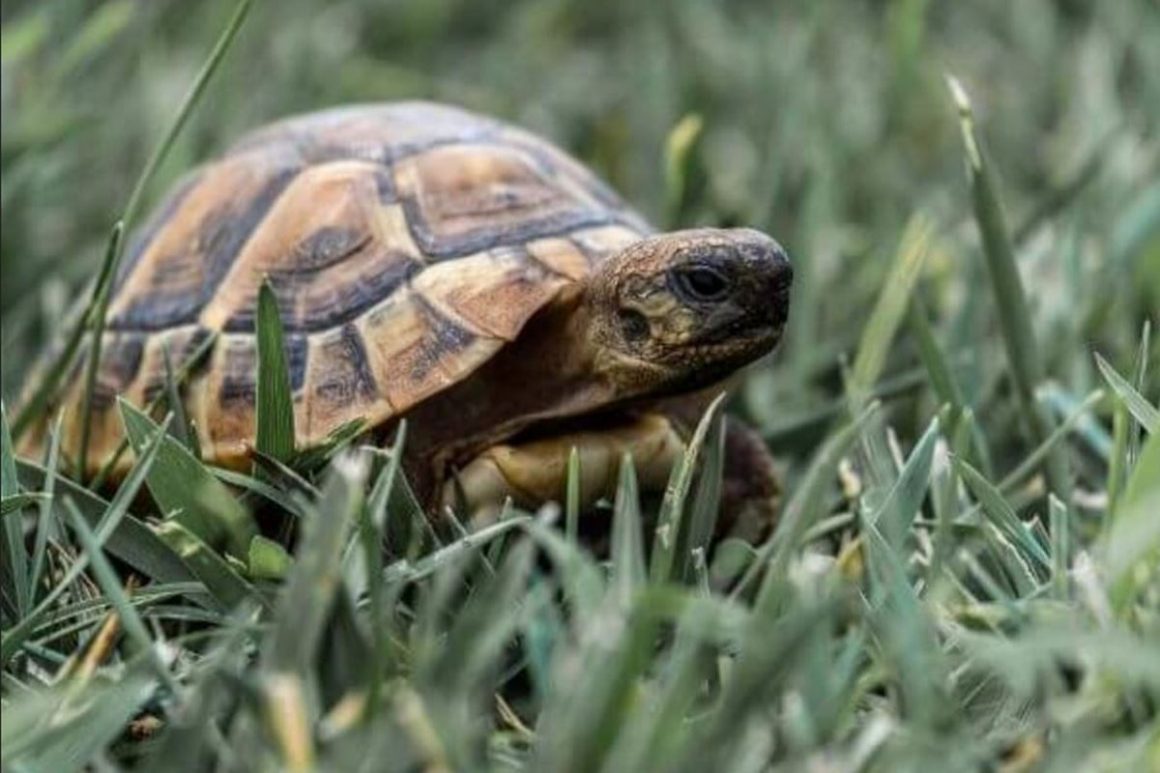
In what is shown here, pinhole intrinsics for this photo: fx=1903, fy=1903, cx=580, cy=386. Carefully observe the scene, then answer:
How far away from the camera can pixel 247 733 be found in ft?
3.67

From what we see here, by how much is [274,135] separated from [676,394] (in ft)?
2.14

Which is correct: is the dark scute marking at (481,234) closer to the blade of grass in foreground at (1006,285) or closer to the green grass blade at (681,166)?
the green grass blade at (681,166)

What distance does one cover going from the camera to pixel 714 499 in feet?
5.05

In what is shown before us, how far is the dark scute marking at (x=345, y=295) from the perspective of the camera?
1897 millimetres

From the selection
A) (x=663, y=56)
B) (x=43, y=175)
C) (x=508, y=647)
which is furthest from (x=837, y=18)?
(x=508, y=647)

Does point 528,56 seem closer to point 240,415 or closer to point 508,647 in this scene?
point 240,415

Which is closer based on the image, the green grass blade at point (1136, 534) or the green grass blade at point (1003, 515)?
the green grass blade at point (1136, 534)

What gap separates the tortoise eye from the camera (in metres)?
1.72

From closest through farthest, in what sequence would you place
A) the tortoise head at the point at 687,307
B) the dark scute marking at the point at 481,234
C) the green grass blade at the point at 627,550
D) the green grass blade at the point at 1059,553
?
the green grass blade at the point at 627,550 < the green grass blade at the point at 1059,553 < the tortoise head at the point at 687,307 < the dark scute marking at the point at 481,234

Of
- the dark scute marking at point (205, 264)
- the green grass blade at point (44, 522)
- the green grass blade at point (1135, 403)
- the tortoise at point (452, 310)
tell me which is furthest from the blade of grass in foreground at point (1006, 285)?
the green grass blade at point (44, 522)

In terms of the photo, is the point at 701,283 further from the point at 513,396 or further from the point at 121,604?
the point at 121,604

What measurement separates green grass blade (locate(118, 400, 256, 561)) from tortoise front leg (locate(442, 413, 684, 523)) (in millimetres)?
321

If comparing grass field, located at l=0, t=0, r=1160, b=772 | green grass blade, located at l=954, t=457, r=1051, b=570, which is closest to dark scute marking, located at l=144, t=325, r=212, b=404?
grass field, located at l=0, t=0, r=1160, b=772

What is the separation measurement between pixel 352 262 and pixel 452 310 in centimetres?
16
